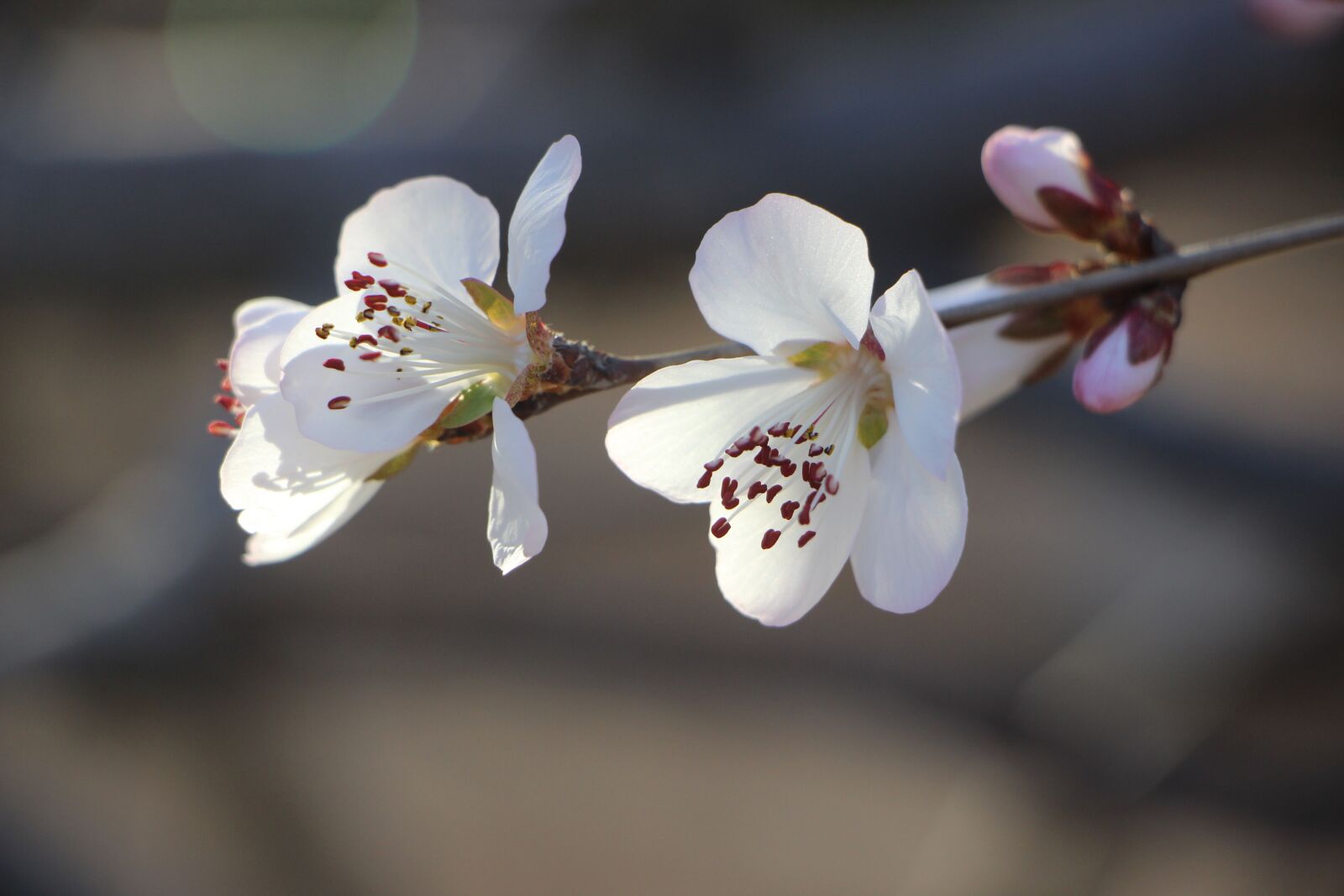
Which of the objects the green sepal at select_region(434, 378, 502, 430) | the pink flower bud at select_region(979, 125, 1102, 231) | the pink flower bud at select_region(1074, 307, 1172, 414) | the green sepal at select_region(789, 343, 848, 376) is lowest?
the green sepal at select_region(434, 378, 502, 430)

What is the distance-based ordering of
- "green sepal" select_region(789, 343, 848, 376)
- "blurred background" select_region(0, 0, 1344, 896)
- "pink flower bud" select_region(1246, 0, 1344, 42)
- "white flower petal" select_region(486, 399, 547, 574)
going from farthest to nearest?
"blurred background" select_region(0, 0, 1344, 896) < "pink flower bud" select_region(1246, 0, 1344, 42) < "green sepal" select_region(789, 343, 848, 376) < "white flower petal" select_region(486, 399, 547, 574)

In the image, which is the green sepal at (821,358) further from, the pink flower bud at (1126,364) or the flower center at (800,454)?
the pink flower bud at (1126,364)

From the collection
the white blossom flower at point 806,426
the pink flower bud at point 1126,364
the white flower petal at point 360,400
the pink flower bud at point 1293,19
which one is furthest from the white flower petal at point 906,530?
the pink flower bud at point 1293,19

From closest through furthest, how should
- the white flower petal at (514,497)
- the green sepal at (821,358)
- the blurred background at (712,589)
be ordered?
the white flower petal at (514,497) → the green sepal at (821,358) → the blurred background at (712,589)

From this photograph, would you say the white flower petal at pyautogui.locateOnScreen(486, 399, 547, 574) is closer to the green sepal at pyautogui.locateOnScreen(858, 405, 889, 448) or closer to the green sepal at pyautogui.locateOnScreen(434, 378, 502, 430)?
the green sepal at pyautogui.locateOnScreen(434, 378, 502, 430)

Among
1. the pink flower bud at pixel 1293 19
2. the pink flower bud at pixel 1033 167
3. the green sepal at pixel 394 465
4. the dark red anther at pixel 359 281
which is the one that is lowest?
the green sepal at pixel 394 465

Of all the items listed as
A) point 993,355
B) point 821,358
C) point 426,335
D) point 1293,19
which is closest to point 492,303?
point 426,335

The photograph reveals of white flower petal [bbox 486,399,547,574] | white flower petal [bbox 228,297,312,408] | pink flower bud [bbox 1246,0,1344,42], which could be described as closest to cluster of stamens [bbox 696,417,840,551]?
white flower petal [bbox 486,399,547,574]
